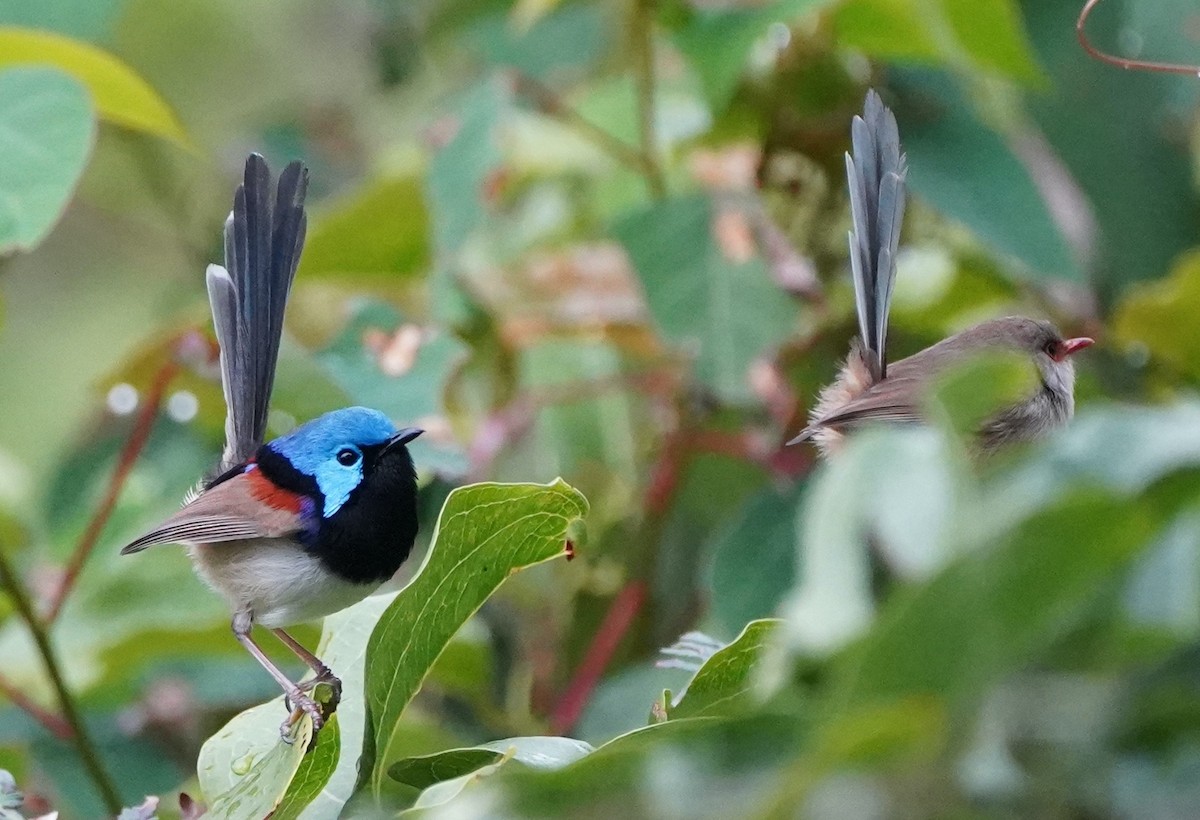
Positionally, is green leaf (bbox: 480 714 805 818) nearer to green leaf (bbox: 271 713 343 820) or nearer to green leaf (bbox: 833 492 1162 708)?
green leaf (bbox: 833 492 1162 708)

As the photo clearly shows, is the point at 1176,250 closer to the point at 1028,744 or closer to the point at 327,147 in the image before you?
the point at 327,147

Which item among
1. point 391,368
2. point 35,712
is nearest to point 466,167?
point 391,368

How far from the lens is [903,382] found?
2502 mm

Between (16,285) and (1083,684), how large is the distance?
718 centimetres

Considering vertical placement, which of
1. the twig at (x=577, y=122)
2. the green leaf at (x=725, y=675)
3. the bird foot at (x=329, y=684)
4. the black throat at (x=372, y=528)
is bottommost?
the bird foot at (x=329, y=684)

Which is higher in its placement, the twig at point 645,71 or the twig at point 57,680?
the twig at point 645,71

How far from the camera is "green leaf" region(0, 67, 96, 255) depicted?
2.17 m

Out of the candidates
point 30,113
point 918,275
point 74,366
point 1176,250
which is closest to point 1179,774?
point 30,113

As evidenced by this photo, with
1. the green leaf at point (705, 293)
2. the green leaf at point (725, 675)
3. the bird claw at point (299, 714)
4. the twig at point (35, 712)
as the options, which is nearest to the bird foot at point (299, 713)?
the bird claw at point (299, 714)

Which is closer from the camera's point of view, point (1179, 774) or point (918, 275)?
point (1179, 774)

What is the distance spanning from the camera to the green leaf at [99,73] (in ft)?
8.42

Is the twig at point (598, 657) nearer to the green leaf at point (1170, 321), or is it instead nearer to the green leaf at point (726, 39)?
the green leaf at point (726, 39)

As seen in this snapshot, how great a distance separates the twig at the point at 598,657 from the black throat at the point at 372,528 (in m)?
0.63

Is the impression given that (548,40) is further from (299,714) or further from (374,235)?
(299,714)
